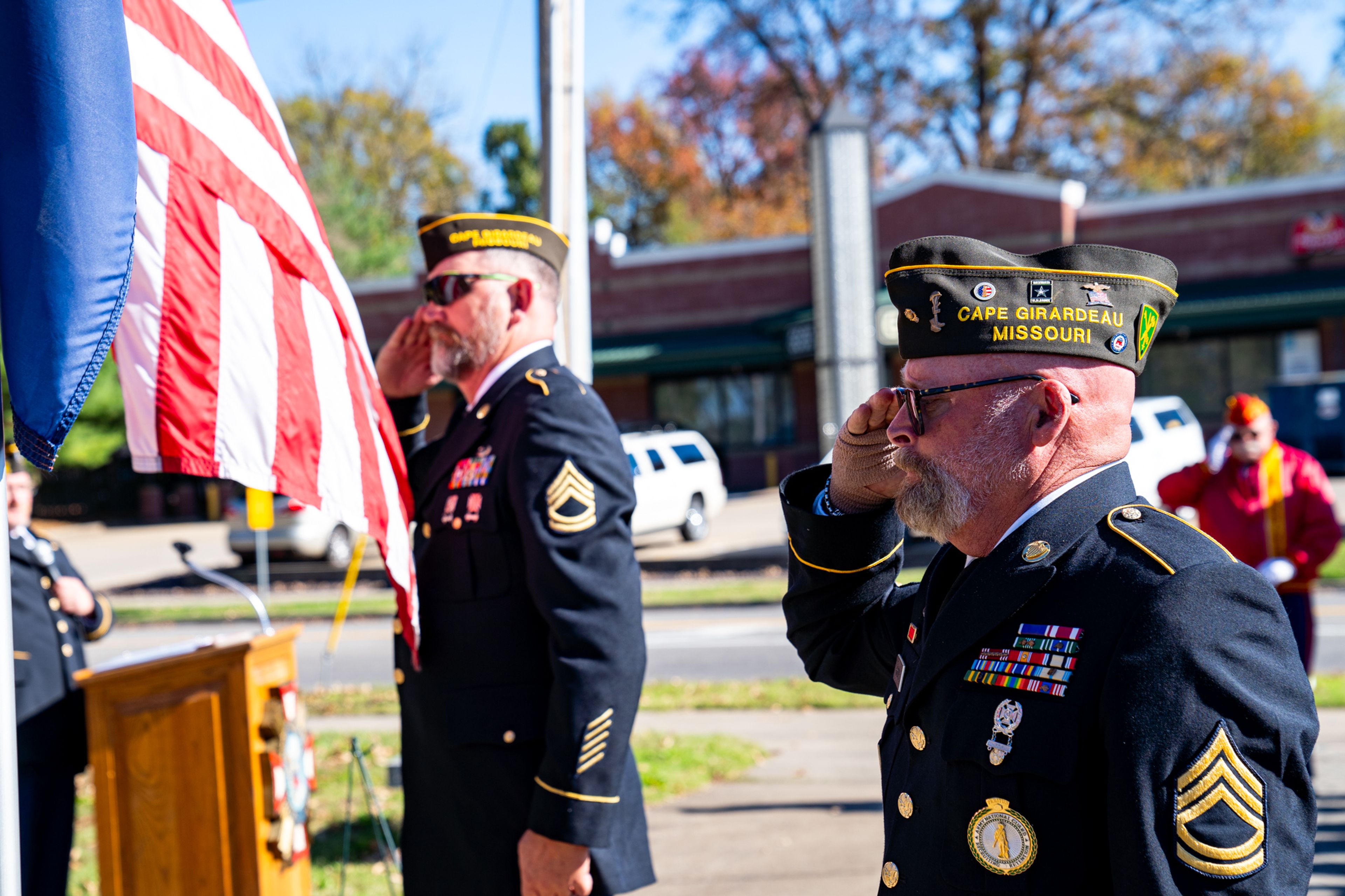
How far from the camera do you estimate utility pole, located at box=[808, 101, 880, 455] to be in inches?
430

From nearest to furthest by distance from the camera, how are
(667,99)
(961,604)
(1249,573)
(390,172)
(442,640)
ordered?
1. (1249,573)
2. (961,604)
3. (442,640)
4. (667,99)
5. (390,172)

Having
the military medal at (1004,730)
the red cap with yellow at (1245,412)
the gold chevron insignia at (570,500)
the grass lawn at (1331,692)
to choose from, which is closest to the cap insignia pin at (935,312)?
the military medal at (1004,730)

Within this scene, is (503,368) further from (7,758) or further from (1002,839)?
(1002,839)

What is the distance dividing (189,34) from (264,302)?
1.89 ft

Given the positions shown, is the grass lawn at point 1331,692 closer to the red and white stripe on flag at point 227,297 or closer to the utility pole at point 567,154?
the utility pole at point 567,154

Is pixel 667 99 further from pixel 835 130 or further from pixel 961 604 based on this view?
pixel 961 604

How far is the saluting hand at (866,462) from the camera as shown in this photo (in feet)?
6.86

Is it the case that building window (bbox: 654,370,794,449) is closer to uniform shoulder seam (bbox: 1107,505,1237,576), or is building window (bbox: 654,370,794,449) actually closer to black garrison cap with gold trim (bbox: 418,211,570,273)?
black garrison cap with gold trim (bbox: 418,211,570,273)

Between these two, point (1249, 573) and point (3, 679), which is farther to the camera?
point (3, 679)

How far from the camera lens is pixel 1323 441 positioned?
22562mm

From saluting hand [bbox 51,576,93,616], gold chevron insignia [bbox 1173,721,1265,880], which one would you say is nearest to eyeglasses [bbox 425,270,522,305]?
gold chevron insignia [bbox 1173,721,1265,880]

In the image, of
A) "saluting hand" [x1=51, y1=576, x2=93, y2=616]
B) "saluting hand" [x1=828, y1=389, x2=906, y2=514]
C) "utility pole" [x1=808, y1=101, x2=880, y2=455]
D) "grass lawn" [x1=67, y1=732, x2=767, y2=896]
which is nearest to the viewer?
"saluting hand" [x1=828, y1=389, x2=906, y2=514]

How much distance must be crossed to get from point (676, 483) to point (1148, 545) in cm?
1730

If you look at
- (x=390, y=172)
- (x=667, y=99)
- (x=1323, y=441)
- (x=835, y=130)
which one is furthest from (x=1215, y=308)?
(x=390, y=172)
